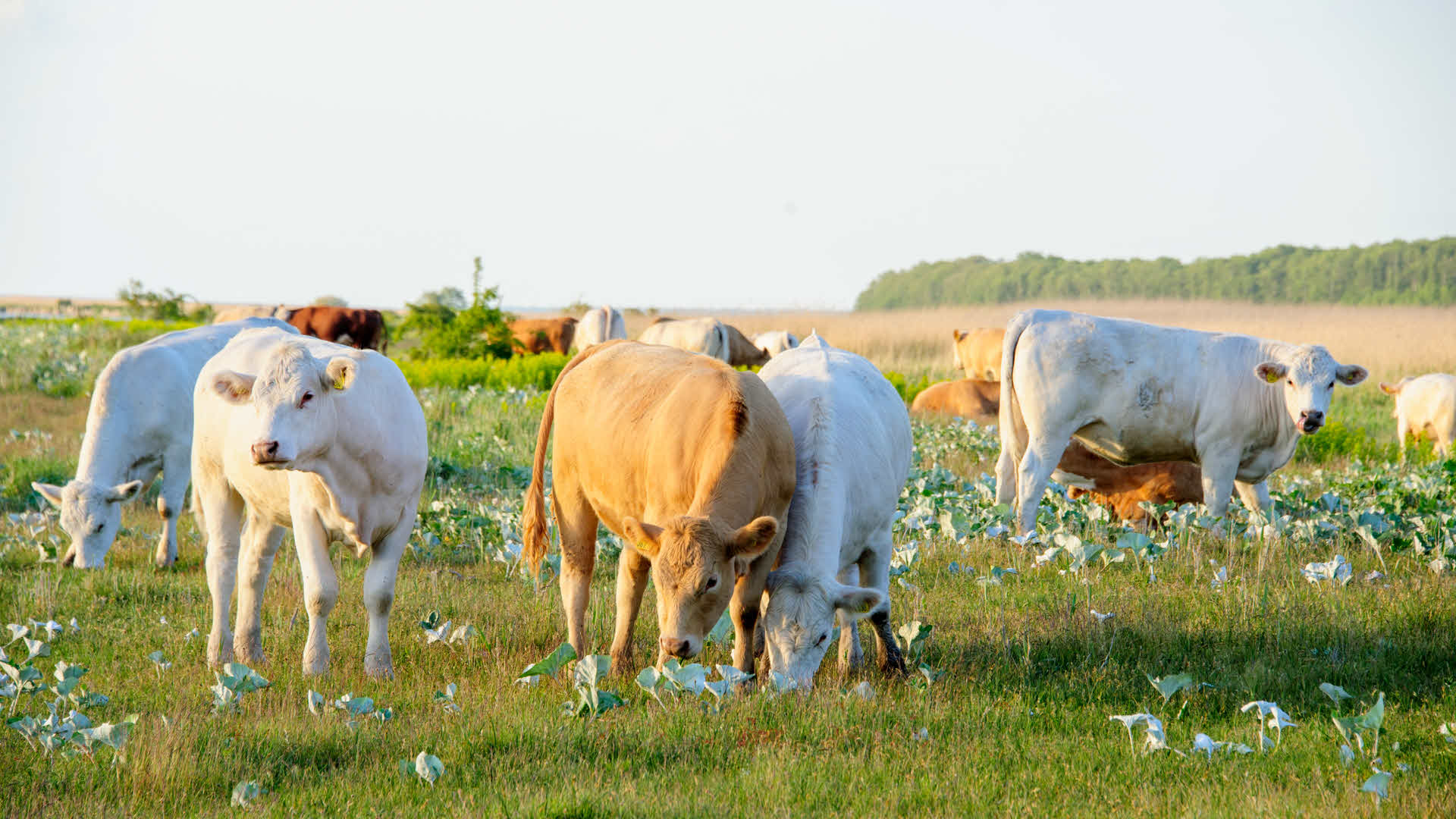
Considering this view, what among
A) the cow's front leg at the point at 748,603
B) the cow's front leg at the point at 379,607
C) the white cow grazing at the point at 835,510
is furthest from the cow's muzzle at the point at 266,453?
the white cow grazing at the point at 835,510

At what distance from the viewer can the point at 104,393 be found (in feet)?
33.7

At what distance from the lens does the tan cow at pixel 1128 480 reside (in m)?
10.9

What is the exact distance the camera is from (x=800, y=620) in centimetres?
513

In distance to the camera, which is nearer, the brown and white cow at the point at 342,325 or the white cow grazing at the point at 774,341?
the white cow grazing at the point at 774,341

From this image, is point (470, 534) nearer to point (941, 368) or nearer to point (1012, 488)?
point (1012, 488)

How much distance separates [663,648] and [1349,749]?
2.79m

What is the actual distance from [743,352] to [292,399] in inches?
957

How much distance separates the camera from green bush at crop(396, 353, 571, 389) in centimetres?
2181

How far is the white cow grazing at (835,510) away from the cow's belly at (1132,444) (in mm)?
3967

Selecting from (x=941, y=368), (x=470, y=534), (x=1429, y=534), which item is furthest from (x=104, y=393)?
(x=941, y=368)

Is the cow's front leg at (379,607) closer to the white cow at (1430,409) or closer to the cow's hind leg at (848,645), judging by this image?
the cow's hind leg at (848,645)

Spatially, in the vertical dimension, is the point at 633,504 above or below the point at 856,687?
above

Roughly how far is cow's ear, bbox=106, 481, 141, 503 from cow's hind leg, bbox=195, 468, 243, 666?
283 centimetres

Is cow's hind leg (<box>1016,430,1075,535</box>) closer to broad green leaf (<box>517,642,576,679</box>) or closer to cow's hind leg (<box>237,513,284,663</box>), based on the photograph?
broad green leaf (<box>517,642,576,679</box>)
